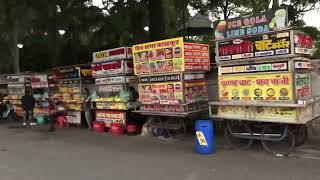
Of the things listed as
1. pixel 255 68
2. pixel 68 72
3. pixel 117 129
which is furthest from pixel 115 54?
pixel 255 68

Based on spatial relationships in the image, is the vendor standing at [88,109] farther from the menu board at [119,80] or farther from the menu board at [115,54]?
the menu board at [115,54]

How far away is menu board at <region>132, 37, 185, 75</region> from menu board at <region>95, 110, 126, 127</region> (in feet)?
6.51

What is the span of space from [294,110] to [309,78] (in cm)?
140

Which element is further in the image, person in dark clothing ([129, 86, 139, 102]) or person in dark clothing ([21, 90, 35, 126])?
person in dark clothing ([21, 90, 35, 126])

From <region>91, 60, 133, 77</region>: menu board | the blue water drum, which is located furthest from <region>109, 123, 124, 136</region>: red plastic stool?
the blue water drum

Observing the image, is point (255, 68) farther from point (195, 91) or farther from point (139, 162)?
point (139, 162)

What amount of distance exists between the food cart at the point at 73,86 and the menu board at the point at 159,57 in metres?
4.28

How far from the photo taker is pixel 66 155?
12273 mm

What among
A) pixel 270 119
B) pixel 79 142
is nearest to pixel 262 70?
pixel 270 119

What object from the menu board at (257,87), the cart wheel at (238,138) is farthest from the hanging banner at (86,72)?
the cart wheel at (238,138)

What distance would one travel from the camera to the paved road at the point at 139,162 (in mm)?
9242

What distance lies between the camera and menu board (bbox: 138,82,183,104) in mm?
13250

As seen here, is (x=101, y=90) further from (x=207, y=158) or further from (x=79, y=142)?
(x=207, y=158)

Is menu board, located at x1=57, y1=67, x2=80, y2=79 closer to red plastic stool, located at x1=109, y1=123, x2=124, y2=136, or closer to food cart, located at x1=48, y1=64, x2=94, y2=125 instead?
food cart, located at x1=48, y1=64, x2=94, y2=125
